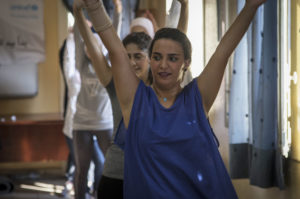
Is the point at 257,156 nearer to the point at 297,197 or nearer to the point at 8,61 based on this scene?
the point at 297,197

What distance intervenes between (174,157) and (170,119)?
0.10 meters

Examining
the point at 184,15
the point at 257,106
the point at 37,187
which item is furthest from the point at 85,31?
the point at 37,187

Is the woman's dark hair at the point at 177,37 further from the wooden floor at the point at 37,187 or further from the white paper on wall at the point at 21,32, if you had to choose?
the white paper on wall at the point at 21,32

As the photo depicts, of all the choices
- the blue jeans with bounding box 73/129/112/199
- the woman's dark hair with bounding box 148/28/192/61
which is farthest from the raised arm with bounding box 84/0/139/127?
the blue jeans with bounding box 73/129/112/199

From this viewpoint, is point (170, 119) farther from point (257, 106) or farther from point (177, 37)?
point (257, 106)

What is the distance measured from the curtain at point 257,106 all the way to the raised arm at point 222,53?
446mm

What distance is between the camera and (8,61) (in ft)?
15.1

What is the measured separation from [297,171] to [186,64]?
26.5 inches

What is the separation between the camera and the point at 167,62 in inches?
45.9

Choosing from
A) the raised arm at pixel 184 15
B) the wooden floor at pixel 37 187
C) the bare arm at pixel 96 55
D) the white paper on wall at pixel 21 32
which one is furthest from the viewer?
the white paper on wall at pixel 21 32

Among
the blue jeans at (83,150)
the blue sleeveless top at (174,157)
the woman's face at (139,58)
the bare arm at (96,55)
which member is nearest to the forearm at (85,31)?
the bare arm at (96,55)

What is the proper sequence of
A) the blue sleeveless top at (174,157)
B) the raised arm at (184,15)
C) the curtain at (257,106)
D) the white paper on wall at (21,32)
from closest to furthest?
the blue sleeveless top at (174,157) < the raised arm at (184,15) < the curtain at (257,106) < the white paper on wall at (21,32)

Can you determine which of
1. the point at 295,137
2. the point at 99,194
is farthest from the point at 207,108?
the point at 99,194

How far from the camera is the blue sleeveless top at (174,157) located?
43.7 inches
